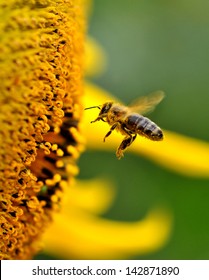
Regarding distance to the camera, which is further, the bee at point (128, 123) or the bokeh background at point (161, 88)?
the bokeh background at point (161, 88)

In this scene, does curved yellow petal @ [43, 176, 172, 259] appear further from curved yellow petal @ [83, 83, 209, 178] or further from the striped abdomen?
the striped abdomen

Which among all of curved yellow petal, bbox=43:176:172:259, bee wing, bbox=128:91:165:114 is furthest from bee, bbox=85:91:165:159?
curved yellow petal, bbox=43:176:172:259

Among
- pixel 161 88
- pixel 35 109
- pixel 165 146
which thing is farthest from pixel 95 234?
pixel 35 109

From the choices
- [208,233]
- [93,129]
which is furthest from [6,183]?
[208,233]

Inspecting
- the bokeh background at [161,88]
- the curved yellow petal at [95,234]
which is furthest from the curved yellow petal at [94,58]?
the curved yellow petal at [95,234]

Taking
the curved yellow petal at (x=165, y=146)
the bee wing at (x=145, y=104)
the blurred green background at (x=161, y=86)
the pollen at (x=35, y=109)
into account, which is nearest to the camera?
the pollen at (x=35, y=109)

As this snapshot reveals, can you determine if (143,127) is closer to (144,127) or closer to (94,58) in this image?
(144,127)

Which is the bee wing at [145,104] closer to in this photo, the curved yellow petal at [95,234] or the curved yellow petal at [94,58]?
the curved yellow petal at [95,234]
